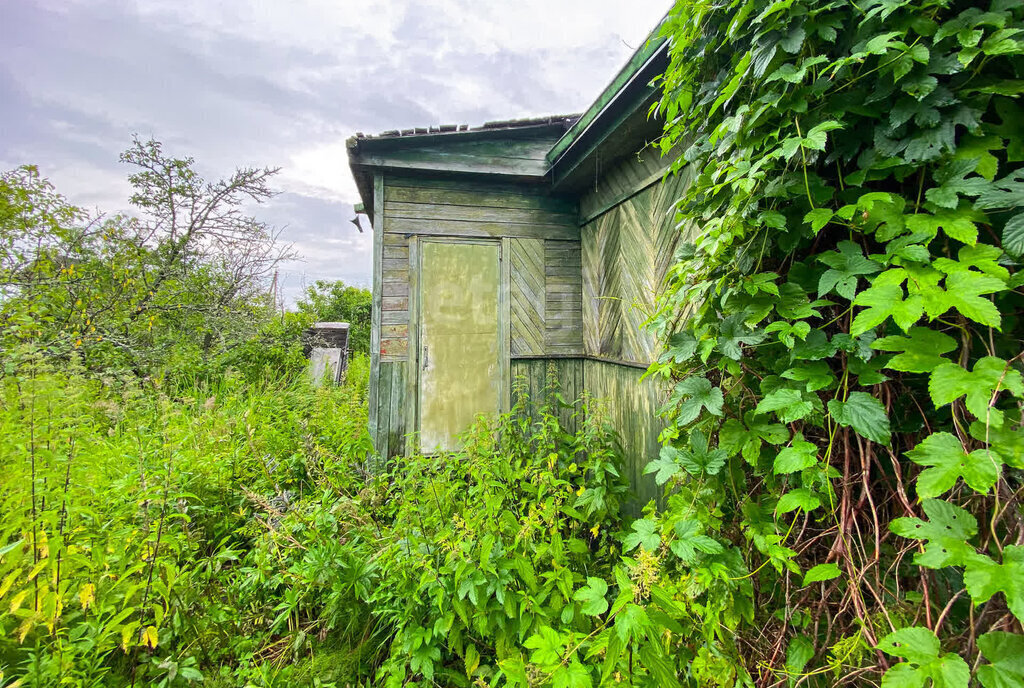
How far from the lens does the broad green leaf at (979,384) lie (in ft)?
2.35

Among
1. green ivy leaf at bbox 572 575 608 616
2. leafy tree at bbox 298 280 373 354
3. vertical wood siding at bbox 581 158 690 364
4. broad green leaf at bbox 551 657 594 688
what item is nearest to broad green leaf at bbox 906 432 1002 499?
green ivy leaf at bbox 572 575 608 616

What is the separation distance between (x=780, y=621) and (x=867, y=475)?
1.77ft

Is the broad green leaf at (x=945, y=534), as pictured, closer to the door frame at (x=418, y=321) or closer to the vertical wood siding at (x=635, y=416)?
the vertical wood siding at (x=635, y=416)

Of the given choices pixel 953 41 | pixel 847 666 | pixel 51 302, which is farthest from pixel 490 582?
pixel 51 302

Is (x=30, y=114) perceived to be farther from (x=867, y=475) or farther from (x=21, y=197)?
(x=867, y=475)

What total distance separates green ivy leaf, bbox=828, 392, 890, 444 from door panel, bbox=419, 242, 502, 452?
9.87ft

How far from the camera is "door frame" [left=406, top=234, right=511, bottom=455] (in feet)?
11.8

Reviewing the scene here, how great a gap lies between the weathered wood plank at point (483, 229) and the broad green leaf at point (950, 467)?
11.2 feet

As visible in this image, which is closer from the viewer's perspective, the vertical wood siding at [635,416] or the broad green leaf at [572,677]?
the broad green leaf at [572,677]

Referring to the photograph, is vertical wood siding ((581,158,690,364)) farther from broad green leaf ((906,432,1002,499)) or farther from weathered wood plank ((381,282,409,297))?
weathered wood plank ((381,282,409,297))

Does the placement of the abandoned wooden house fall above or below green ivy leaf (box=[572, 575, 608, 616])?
above

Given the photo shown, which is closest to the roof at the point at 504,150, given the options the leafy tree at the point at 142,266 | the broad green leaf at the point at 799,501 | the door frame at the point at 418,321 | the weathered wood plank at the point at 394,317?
the door frame at the point at 418,321

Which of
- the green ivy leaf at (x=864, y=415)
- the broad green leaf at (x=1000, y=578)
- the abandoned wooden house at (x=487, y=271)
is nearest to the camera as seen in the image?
the broad green leaf at (x=1000, y=578)

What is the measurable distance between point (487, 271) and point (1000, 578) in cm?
351
